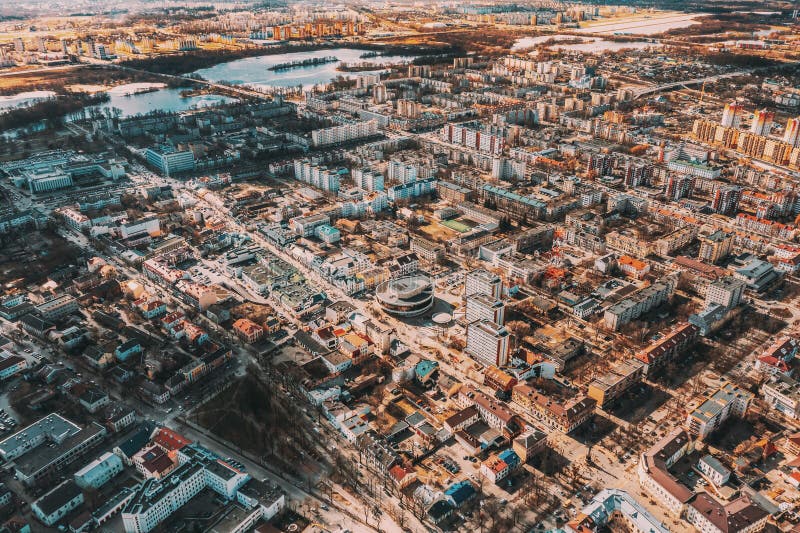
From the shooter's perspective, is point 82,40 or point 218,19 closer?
point 82,40

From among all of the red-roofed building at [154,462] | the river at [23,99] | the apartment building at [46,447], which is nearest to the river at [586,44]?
the river at [23,99]

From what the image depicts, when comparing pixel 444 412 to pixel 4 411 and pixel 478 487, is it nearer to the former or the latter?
pixel 478 487

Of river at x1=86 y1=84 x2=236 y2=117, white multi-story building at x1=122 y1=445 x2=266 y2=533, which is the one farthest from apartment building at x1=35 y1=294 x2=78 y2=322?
river at x1=86 y1=84 x2=236 y2=117

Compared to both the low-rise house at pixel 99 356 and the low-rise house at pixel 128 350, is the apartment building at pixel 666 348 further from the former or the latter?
the low-rise house at pixel 99 356

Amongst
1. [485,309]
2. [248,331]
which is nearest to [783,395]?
[485,309]

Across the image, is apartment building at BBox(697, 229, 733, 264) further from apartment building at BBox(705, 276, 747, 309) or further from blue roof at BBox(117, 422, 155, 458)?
blue roof at BBox(117, 422, 155, 458)

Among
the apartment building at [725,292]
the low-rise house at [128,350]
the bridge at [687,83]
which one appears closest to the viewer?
the low-rise house at [128,350]

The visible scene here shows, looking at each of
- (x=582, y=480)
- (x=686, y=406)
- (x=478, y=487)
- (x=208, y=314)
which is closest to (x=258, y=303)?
(x=208, y=314)

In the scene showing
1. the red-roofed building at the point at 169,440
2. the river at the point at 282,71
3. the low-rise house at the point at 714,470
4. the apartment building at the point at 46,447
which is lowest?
the low-rise house at the point at 714,470
